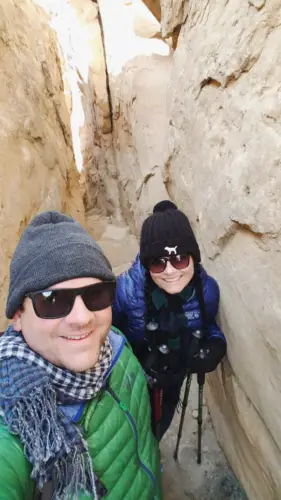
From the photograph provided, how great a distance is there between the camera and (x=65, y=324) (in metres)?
1.03

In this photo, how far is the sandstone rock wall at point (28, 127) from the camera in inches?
105

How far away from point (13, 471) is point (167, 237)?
3.78 feet

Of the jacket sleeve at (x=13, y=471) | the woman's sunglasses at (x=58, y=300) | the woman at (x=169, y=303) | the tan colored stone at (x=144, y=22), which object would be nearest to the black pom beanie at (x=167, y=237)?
the woman at (x=169, y=303)

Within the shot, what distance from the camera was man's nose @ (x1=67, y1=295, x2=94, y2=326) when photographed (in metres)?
1.03

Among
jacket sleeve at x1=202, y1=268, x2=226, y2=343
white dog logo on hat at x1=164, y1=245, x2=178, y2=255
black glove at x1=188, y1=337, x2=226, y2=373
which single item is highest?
white dog logo on hat at x1=164, y1=245, x2=178, y2=255

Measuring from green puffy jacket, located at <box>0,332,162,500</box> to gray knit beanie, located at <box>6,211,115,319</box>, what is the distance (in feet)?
1.19

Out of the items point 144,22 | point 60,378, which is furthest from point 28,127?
point 144,22

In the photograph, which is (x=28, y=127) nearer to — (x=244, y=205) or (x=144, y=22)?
(x=244, y=205)

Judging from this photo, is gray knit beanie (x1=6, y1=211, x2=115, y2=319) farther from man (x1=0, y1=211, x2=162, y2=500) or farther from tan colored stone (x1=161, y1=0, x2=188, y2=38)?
tan colored stone (x1=161, y1=0, x2=188, y2=38)

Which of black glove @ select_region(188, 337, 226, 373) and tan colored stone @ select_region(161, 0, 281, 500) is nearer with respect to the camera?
tan colored stone @ select_region(161, 0, 281, 500)

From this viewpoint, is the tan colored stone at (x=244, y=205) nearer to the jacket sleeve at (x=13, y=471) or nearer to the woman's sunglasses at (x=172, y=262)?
the woman's sunglasses at (x=172, y=262)

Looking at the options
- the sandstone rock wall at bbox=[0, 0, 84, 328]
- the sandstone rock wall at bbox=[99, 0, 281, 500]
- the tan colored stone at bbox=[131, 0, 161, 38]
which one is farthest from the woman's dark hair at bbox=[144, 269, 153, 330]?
the tan colored stone at bbox=[131, 0, 161, 38]

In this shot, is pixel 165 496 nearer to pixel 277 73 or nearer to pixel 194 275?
pixel 194 275

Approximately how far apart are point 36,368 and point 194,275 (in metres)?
1.03
